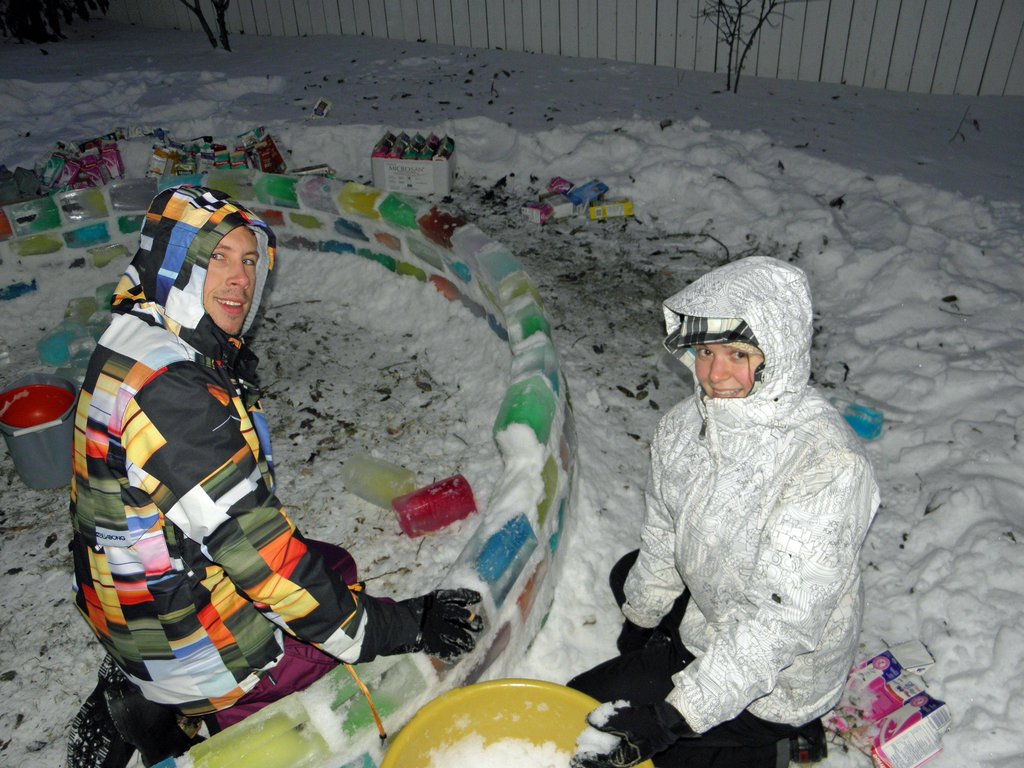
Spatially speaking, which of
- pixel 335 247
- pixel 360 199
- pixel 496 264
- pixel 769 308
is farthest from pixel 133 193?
pixel 769 308

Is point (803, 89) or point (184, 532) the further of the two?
point (803, 89)

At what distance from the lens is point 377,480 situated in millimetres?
3795

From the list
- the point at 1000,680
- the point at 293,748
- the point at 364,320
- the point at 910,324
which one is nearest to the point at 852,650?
the point at 1000,680

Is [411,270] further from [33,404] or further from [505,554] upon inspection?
[505,554]

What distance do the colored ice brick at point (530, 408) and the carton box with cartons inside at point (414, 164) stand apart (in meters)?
3.16

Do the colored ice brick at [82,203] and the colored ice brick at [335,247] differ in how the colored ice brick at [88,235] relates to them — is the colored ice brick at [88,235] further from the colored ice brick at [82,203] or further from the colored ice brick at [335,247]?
the colored ice brick at [335,247]

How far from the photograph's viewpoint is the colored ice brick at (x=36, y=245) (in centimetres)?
520

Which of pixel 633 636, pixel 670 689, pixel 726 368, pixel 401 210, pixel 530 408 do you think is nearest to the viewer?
pixel 726 368

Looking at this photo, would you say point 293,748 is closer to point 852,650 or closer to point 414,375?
point 852,650

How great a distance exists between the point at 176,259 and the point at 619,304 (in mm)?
3249

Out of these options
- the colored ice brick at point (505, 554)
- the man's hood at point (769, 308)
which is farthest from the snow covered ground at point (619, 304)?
the man's hood at point (769, 308)

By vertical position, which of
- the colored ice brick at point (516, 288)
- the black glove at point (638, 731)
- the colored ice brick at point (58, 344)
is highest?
the colored ice brick at point (516, 288)

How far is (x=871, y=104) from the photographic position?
6914 millimetres

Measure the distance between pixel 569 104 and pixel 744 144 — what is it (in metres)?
1.71
